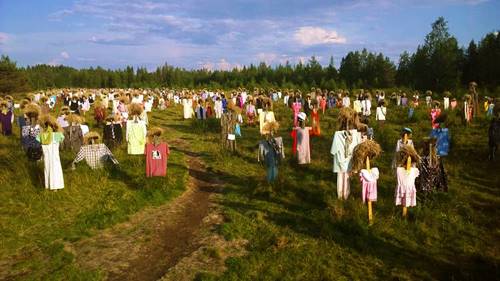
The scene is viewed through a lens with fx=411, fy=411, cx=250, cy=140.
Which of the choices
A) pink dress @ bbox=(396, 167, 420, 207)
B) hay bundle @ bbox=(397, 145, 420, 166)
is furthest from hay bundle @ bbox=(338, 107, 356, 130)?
pink dress @ bbox=(396, 167, 420, 207)

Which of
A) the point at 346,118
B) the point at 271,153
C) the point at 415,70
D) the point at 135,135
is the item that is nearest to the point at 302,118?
the point at 271,153

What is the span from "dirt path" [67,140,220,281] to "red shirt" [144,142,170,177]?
1.19 meters

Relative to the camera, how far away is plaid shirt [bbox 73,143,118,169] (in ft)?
40.4

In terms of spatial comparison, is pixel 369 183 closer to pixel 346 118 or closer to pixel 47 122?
pixel 346 118

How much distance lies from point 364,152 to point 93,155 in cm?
806

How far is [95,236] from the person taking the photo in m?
8.42

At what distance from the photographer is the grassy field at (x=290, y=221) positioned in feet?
23.0

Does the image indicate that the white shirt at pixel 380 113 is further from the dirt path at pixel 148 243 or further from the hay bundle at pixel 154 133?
the hay bundle at pixel 154 133

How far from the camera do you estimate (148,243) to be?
8.17 m

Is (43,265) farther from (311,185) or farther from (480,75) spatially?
(480,75)

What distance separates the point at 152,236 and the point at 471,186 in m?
8.83

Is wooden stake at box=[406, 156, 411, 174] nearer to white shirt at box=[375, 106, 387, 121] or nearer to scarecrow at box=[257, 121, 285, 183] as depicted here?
scarecrow at box=[257, 121, 285, 183]

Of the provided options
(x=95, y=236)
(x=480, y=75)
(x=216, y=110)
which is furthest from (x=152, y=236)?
(x=480, y=75)

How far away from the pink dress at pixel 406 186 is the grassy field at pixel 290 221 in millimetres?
387
